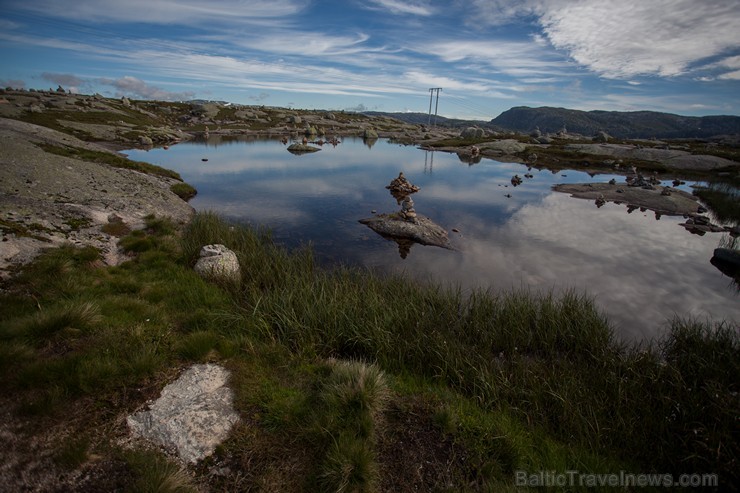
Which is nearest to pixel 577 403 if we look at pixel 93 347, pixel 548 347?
pixel 548 347

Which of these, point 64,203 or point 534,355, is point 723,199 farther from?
point 64,203

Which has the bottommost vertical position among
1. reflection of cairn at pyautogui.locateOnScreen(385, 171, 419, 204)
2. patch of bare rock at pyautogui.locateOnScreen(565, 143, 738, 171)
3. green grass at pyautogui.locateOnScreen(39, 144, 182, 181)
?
reflection of cairn at pyautogui.locateOnScreen(385, 171, 419, 204)

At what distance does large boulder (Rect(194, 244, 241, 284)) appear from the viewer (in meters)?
13.6

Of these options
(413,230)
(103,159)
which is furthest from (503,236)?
(103,159)

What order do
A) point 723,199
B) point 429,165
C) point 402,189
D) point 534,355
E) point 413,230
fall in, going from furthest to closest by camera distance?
point 429,165 → point 402,189 → point 723,199 → point 413,230 → point 534,355

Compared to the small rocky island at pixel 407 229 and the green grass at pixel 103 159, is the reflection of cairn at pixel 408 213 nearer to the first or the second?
the small rocky island at pixel 407 229

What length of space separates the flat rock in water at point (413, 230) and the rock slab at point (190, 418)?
19.3 metres

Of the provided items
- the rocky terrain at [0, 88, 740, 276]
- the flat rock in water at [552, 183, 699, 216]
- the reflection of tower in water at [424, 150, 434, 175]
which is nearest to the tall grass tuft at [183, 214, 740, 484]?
the rocky terrain at [0, 88, 740, 276]

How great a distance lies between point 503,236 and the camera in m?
26.9

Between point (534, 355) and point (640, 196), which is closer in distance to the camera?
point (534, 355)

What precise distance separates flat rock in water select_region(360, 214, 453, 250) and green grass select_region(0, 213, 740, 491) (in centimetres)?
1218

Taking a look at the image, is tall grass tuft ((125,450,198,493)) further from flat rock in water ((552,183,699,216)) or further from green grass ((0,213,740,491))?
flat rock in water ((552,183,699,216))

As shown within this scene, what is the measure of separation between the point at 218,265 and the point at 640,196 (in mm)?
46146

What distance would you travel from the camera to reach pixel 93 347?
7547 mm
